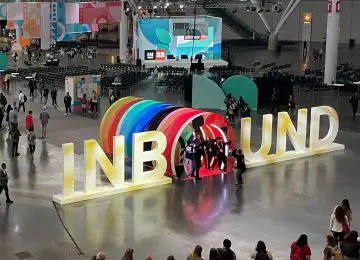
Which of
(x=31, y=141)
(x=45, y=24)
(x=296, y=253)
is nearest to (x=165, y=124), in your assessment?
(x=31, y=141)

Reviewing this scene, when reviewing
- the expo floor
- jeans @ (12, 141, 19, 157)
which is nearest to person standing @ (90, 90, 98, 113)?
the expo floor

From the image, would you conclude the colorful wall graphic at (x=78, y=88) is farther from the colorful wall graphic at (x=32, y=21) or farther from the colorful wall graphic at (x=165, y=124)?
the colorful wall graphic at (x=165, y=124)

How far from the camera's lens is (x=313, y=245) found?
44.8 ft

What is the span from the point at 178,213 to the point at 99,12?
2702 cm

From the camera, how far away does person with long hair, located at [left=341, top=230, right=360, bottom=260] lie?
34.1 feet

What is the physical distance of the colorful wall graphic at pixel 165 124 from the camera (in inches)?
738

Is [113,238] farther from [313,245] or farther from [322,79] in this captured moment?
[322,79]

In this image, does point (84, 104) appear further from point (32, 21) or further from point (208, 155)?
point (208, 155)

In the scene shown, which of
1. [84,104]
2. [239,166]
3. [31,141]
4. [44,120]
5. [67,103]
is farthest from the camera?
[84,104]

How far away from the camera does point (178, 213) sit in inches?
615

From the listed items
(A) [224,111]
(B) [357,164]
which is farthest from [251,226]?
(A) [224,111]

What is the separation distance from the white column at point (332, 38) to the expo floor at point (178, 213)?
19.3 meters

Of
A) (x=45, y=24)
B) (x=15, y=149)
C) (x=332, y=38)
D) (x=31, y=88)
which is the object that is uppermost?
(x=45, y=24)

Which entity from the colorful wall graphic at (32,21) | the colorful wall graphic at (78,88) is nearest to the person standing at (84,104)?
the colorful wall graphic at (78,88)
